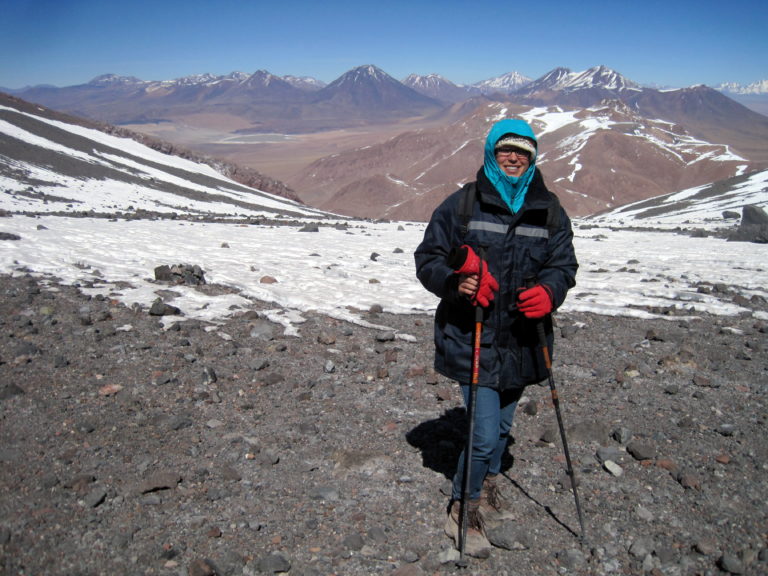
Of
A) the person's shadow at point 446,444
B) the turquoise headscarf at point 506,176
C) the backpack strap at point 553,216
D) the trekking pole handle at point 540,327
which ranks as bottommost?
the person's shadow at point 446,444

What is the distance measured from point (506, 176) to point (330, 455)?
8.60ft

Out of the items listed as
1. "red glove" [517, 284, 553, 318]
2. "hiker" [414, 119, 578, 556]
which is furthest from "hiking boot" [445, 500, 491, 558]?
"red glove" [517, 284, 553, 318]

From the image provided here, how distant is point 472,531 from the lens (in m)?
3.48

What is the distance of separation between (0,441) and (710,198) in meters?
56.8

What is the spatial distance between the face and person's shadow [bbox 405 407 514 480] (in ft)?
7.18

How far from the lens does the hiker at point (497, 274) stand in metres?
3.25

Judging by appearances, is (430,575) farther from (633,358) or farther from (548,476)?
(633,358)

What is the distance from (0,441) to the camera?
4109mm

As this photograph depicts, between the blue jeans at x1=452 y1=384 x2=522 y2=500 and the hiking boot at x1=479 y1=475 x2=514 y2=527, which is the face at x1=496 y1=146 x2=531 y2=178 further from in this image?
the hiking boot at x1=479 y1=475 x2=514 y2=527

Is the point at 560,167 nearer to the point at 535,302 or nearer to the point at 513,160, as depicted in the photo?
the point at 513,160

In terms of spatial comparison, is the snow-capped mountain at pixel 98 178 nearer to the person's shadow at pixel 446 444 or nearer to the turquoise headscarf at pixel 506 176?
the person's shadow at pixel 446 444

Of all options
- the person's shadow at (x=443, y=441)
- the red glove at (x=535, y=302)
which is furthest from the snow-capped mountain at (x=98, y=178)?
the red glove at (x=535, y=302)

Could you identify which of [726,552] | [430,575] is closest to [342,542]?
[430,575]

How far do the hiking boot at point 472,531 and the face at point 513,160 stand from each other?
206 centimetres
